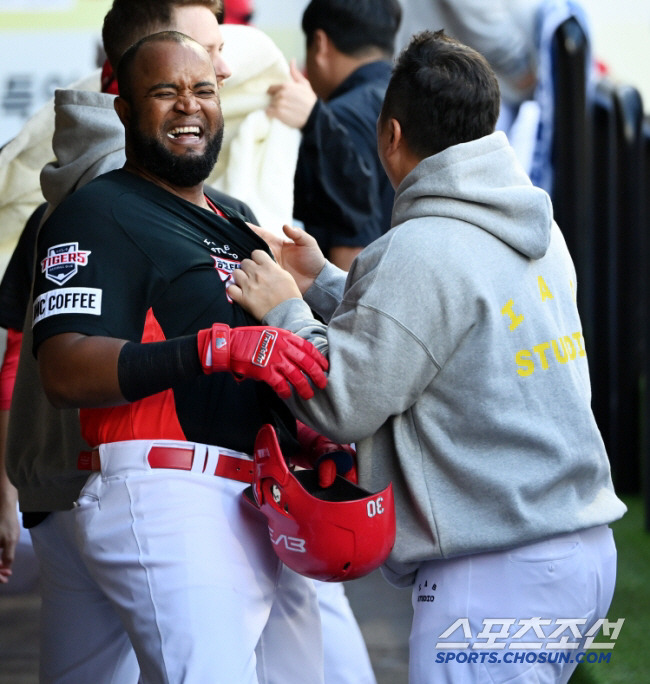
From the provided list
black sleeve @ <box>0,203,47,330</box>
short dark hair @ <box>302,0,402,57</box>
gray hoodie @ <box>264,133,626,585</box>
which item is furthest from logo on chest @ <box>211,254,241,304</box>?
short dark hair @ <box>302,0,402,57</box>

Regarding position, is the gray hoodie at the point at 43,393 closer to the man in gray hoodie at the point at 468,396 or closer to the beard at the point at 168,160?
the beard at the point at 168,160

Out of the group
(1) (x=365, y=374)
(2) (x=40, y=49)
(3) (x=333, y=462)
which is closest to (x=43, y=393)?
(3) (x=333, y=462)

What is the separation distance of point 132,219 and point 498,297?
0.71 m

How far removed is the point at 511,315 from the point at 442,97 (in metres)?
0.44

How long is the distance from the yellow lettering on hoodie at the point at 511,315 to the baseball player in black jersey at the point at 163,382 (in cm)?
37

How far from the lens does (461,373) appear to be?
191 cm

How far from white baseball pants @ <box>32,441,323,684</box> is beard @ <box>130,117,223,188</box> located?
0.57m

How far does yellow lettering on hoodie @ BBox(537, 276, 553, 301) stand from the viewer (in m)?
2.00

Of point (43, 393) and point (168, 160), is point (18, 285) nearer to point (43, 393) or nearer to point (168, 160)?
point (43, 393)

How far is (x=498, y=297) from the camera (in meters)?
1.91

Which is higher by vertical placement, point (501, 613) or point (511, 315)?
point (511, 315)

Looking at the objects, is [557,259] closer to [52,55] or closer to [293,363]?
[293,363]

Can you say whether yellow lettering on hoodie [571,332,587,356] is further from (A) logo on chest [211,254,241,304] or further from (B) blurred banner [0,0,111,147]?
(B) blurred banner [0,0,111,147]

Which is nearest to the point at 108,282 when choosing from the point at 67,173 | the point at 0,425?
the point at 67,173
